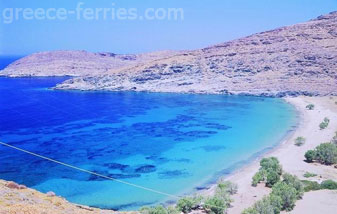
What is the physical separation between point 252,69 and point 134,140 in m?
60.1

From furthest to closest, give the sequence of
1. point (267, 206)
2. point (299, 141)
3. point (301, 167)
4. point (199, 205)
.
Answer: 1. point (299, 141)
2. point (301, 167)
3. point (199, 205)
4. point (267, 206)

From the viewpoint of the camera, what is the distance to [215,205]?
23766mm

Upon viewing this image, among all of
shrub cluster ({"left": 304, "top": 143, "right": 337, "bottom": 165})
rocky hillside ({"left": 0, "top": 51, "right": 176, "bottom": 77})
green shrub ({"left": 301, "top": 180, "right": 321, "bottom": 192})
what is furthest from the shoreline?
rocky hillside ({"left": 0, "top": 51, "right": 176, "bottom": 77})

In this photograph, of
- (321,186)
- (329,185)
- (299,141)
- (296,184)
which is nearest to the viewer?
(296,184)

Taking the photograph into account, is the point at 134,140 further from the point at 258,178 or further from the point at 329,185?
the point at 329,185

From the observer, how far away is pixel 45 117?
7212cm

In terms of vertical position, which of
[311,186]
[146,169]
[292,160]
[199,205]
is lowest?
[146,169]

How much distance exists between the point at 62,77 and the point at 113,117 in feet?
321

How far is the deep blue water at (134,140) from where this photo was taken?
33.5 metres

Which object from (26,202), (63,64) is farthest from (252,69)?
(63,64)

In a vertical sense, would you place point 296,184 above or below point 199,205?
above

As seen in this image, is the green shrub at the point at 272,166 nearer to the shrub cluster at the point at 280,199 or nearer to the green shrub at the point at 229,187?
the shrub cluster at the point at 280,199

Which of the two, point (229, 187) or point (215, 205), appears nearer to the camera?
point (215, 205)

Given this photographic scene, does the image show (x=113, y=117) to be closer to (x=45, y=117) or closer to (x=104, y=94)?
(x=45, y=117)
